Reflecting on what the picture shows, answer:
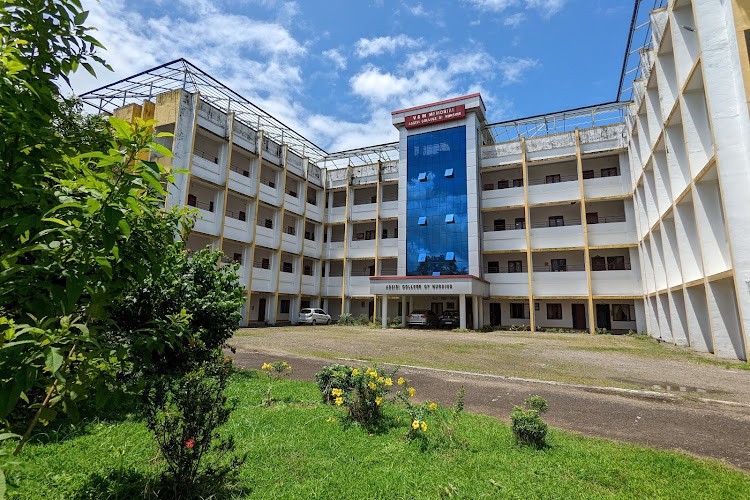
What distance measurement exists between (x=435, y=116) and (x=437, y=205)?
7947 millimetres

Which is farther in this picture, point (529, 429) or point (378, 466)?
point (529, 429)

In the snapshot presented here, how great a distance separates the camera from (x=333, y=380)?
6.92m

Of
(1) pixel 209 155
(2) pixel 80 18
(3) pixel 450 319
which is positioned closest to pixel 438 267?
(3) pixel 450 319

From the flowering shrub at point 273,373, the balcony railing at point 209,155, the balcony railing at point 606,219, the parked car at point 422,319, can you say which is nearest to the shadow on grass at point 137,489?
the flowering shrub at point 273,373

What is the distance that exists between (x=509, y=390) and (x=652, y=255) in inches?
795

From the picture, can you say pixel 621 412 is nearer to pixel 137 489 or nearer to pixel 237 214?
pixel 137 489

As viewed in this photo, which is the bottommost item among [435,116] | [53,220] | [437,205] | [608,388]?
[608,388]

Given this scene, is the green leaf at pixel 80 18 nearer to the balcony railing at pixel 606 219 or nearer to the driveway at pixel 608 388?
the driveway at pixel 608 388

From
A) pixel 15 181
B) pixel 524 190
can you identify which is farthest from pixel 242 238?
pixel 15 181

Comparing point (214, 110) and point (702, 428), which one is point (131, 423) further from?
point (214, 110)

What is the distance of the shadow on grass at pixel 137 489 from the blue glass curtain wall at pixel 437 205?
92.2 ft

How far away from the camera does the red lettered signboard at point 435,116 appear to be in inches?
1280

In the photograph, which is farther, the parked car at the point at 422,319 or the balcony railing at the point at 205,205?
the parked car at the point at 422,319

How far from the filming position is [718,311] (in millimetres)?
14430
